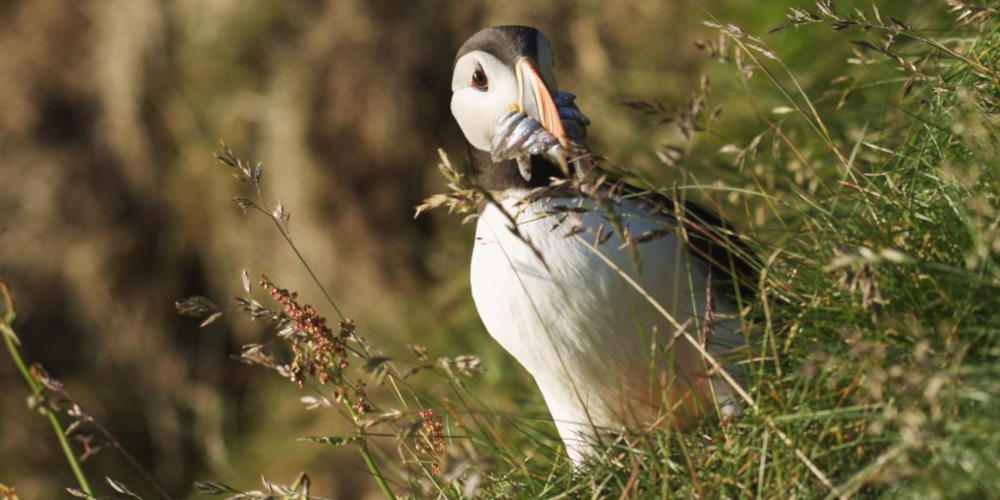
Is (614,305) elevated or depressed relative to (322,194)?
elevated

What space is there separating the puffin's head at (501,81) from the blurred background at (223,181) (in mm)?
2646

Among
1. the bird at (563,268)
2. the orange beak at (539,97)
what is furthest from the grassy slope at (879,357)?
the orange beak at (539,97)

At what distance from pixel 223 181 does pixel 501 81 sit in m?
4.23

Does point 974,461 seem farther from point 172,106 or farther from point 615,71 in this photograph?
point 172,106

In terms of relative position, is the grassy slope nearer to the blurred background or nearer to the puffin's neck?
the puffin's neck

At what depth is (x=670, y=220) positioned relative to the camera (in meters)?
2.46

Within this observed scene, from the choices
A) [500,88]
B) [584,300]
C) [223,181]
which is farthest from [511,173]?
[223,181]

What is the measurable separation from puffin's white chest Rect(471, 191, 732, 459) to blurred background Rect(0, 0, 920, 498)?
2666 mm

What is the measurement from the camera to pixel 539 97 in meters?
2.27

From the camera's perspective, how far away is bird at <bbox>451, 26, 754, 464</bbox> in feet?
7.43

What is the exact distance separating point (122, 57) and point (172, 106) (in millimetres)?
417

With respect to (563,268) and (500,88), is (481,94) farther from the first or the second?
(563,268)

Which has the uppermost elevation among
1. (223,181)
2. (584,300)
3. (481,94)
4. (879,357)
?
(481,94)

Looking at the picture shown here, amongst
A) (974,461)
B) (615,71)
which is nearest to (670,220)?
(974,461)
